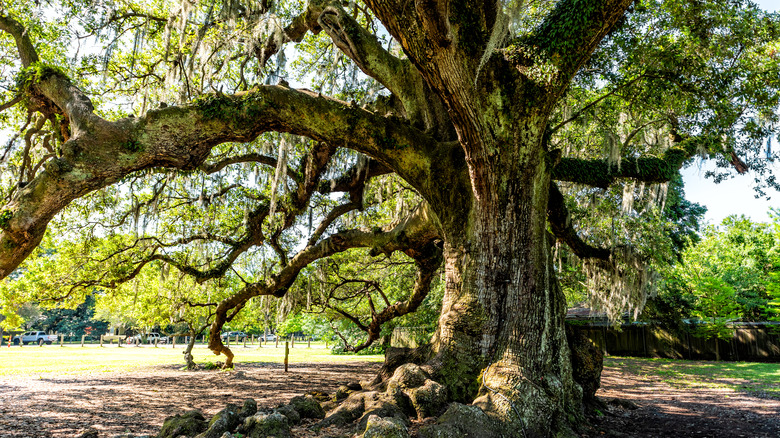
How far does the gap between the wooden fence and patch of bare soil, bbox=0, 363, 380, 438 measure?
14.4 m

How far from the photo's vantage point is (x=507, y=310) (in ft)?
16.0

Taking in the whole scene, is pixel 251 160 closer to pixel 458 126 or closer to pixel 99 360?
pixel 458 126

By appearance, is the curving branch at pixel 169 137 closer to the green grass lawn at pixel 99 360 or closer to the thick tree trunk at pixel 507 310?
the thick tree trunk at pixel 507 310

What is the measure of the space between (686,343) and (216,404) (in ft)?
67.8

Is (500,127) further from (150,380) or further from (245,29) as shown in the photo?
(150,380)

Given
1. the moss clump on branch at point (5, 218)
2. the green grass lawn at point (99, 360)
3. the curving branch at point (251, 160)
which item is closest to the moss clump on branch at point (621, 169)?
the curving branch at point (251, 160)

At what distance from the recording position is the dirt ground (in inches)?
203

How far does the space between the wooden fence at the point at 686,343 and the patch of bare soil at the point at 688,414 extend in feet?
30.6

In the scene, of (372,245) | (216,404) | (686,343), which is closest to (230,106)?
(372,245)

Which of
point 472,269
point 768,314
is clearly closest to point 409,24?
point 472,269

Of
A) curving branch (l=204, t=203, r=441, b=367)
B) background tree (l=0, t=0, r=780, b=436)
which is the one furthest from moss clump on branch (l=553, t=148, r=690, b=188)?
curving branch (l=204, t=203, r=441, b=367)

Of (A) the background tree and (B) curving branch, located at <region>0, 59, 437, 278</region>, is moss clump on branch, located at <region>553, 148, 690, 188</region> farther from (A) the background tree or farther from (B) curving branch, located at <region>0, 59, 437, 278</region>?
(B) curving branch, located at <region>0, 59, 437, 278</region>

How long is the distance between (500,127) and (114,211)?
10.1 meters

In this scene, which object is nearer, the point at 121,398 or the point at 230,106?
the point at 230,106
